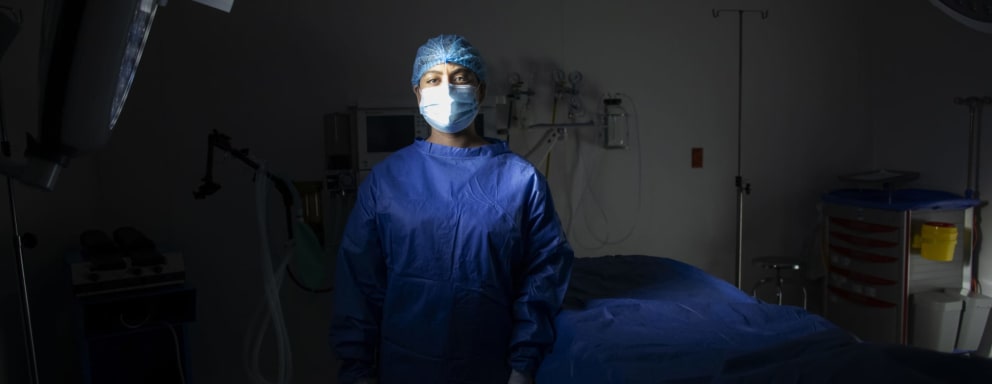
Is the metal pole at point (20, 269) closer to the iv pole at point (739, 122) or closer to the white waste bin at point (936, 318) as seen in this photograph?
the iv pole at point (739, 122)

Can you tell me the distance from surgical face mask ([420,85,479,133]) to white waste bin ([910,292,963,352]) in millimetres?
2263

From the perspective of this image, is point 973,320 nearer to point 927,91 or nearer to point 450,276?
point 927,91

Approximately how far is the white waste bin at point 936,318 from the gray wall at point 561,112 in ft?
1.89

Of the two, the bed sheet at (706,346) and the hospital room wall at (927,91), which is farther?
the hospital room wall at (927,91)

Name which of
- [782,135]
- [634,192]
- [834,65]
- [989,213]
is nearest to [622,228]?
[634,192]

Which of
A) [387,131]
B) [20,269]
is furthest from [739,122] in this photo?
[20,269]

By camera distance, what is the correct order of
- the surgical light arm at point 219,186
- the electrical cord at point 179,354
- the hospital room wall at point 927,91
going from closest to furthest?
the electrical cord at point 179,354, the surgical light arm at point 219,186, the hospital room wall at point 927,91

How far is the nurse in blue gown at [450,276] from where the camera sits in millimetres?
1473

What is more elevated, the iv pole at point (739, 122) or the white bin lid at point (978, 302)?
the iv pole at point (739, 122)

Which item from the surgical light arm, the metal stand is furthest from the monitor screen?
the metal stand

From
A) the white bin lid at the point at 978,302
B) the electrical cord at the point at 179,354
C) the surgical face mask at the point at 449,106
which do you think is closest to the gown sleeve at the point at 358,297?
the surgical face mask at the point at 449,106

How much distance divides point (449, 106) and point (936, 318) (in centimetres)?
237

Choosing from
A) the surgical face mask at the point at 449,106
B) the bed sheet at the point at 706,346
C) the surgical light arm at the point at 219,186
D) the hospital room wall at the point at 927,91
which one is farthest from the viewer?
the hospital room wall at the point at 927,91

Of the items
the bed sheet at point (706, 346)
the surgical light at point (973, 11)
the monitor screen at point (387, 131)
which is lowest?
the bed sheet at point (706, 346)
